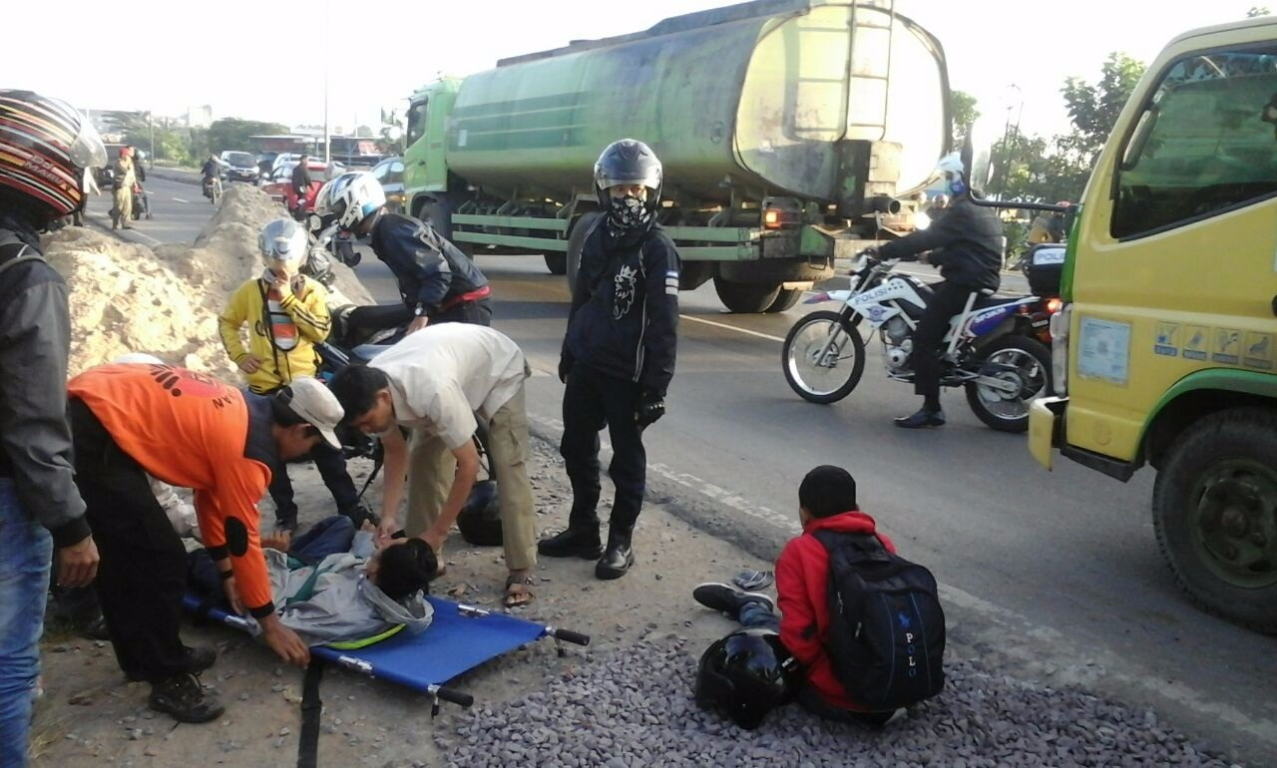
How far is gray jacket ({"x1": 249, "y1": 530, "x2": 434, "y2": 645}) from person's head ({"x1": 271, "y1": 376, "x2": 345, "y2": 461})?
0.71 meters

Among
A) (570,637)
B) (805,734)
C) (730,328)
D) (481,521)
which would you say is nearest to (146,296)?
(481,521)

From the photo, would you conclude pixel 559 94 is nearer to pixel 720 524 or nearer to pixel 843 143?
pixel 843 143

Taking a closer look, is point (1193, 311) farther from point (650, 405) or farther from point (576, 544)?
point (576, 544)

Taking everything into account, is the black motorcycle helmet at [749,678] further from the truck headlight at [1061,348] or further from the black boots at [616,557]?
the truck headlight at [1061,348]

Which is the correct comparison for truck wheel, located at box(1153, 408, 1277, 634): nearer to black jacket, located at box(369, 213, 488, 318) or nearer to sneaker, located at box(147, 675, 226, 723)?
black jacket, located at box(369, 213, 488, 318)

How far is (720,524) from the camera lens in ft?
18.6

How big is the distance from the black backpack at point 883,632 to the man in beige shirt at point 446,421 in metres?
1.49

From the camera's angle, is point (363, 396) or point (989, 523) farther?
point (989, 523)

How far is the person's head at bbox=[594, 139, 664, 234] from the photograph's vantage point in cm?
470

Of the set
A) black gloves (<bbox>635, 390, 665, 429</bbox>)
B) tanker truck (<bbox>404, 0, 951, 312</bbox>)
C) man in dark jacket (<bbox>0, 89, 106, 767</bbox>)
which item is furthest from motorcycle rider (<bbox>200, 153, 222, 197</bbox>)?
man in dark jacket (<bbox>0, 89, 106, 767</bbox>)

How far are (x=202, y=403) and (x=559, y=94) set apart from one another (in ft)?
41.2

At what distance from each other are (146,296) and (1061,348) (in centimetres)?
612

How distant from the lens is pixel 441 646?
394 cm

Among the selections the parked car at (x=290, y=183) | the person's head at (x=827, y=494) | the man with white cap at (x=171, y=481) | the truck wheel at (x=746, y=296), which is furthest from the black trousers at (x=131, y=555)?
the parked car at (x=290, y=183)
